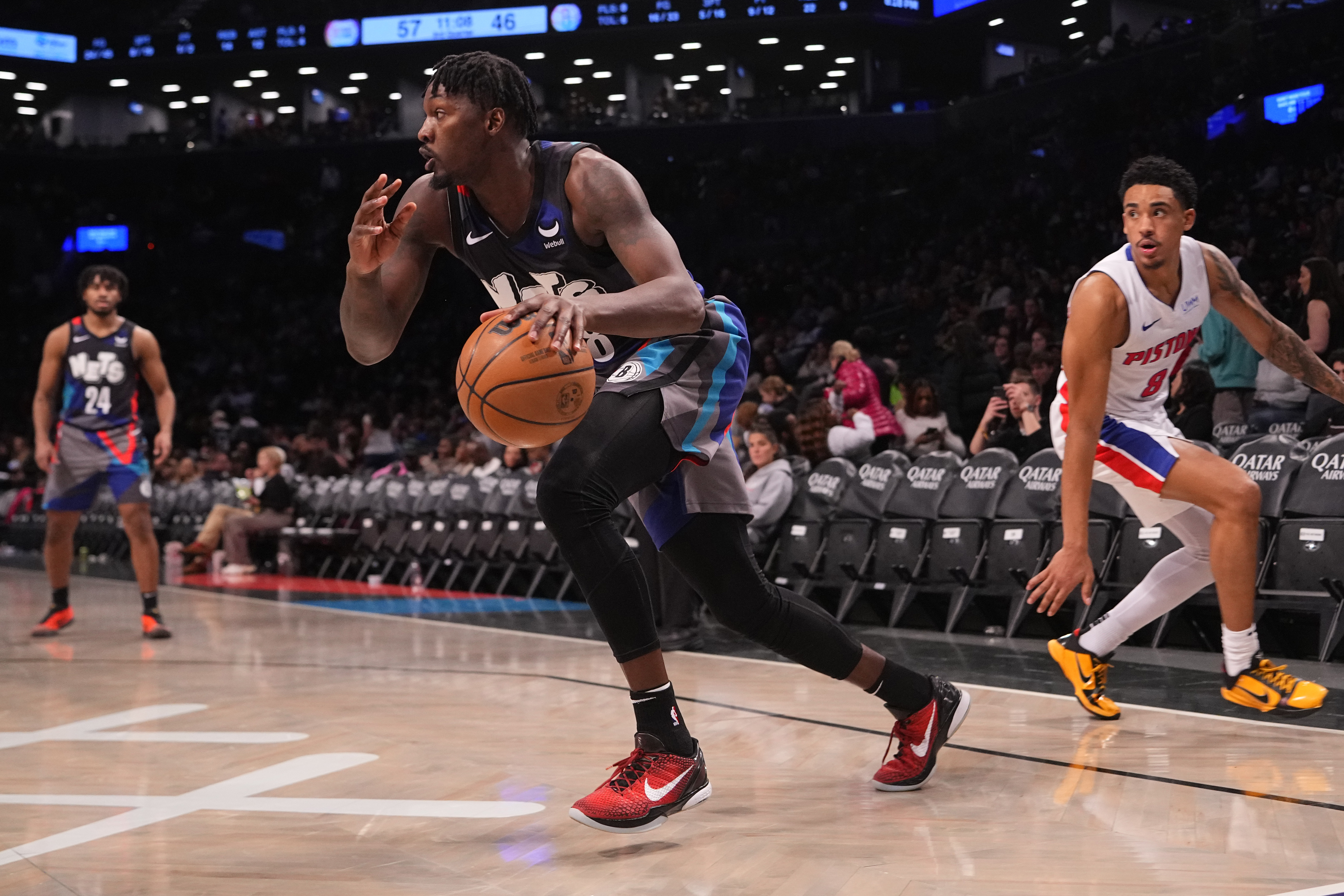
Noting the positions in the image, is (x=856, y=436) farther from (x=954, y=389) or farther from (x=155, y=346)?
(x=155, y=346)

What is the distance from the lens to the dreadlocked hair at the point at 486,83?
2551 millimetres

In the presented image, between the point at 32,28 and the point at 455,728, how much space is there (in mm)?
28611

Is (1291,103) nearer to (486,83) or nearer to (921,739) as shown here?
(921,739)

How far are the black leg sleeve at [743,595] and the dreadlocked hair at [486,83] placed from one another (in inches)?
37.2

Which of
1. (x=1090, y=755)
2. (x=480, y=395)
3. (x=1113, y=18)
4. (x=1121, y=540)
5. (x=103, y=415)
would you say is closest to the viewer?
(x=480, y=395)

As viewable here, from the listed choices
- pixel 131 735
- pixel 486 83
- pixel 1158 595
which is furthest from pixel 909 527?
pixel 486 83

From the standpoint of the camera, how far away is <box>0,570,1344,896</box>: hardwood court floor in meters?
2.24

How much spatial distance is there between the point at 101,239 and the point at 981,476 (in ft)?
85.4

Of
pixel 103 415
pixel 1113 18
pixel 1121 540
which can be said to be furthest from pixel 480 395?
pixel 1113 18

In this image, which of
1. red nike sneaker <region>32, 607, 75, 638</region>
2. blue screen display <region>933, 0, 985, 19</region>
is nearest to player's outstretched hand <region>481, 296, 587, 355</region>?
red nike sneaker <region>32, 607, 75, 638</region>

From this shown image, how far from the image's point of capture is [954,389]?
8.60 metres

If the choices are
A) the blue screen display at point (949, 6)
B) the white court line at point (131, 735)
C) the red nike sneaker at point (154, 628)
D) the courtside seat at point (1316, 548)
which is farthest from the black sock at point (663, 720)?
the blue screen display at point (949, 6)

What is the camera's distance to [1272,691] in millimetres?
3502

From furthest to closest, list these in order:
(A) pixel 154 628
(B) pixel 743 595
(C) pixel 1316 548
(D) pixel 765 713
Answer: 1. (A) pixel 154 628
2. (C) pixel 1316 548
3. (D) pixel 765 713
4. (B) pixel 743 595
